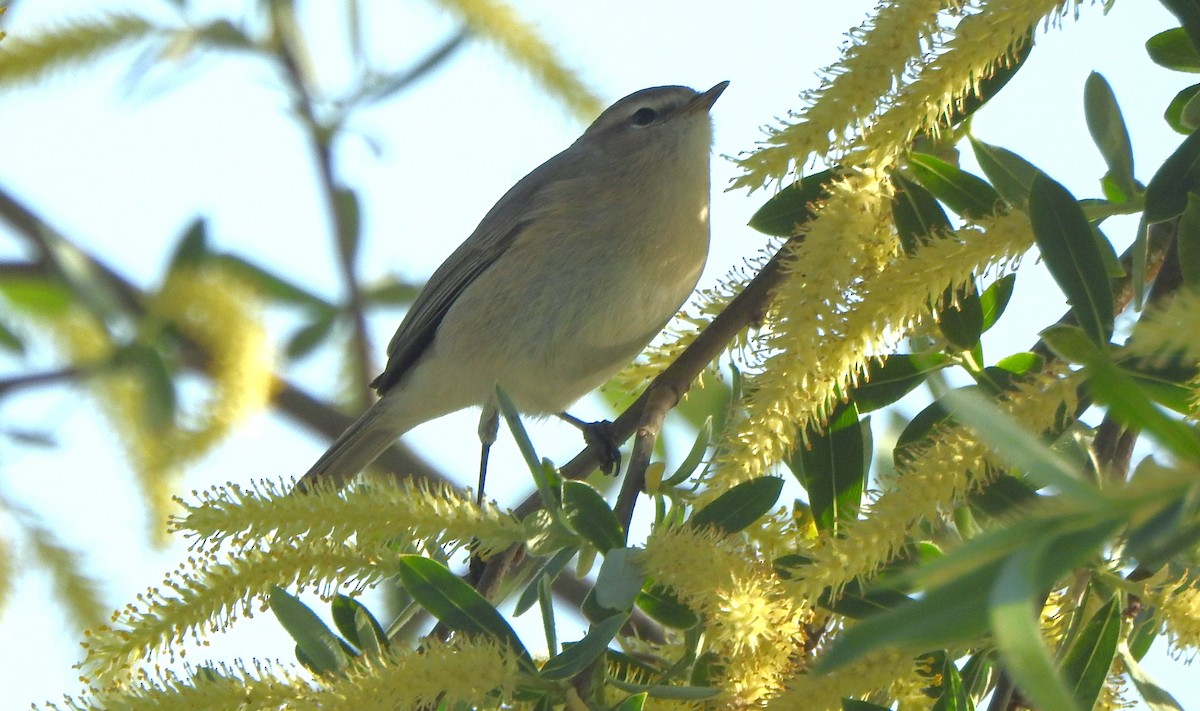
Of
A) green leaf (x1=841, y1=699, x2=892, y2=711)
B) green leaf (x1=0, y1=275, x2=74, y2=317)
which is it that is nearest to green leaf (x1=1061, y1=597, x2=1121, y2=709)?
green leaf (x1=841, y1=699, x2=892, y2=711)

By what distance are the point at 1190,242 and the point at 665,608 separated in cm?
82

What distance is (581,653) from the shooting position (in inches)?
63.2

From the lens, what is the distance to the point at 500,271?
450cm

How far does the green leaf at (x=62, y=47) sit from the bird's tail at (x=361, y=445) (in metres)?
1.51

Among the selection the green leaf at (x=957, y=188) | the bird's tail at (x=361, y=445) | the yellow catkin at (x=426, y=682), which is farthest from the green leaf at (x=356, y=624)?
the bird's tail at (x=361, y=445)

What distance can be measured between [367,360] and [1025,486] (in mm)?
2940

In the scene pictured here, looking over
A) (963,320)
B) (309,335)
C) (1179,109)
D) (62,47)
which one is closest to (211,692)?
(963,320)

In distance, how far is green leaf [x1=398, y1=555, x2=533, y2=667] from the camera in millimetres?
1714

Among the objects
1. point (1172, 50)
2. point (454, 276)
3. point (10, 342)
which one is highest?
point (454, 276)

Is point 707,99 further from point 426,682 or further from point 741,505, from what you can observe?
point 426,682

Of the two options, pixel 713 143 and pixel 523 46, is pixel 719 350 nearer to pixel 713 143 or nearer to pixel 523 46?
pixel 523 46

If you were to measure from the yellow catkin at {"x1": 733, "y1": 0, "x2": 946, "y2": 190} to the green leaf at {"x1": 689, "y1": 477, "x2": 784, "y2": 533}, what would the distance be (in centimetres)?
39

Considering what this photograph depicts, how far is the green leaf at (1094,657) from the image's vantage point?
1727mm

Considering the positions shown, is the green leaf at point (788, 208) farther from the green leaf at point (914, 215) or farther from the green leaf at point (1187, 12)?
the green leaf at point (1187, 12)
